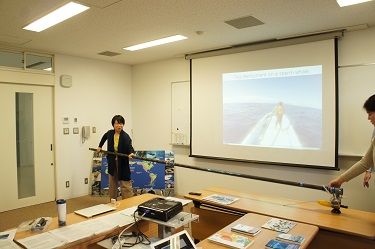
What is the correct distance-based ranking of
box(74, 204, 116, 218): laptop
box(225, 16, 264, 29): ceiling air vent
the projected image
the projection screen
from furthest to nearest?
the projected image
the projection screen
box(225, 16, 264, 29): ceiling air vent
box(74, 204, 116, 218): laptop

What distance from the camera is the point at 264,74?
4.43 m

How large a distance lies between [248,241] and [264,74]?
3120mm

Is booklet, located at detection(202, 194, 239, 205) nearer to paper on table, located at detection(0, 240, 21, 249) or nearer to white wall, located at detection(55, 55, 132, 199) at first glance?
paper on table, located at detection(0, 240, 21, 249)

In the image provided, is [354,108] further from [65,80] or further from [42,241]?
[65,80]

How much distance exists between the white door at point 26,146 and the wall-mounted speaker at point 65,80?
229 mm

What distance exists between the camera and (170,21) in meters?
3.39

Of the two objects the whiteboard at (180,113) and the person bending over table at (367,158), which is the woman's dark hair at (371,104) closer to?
the person bending over table at (367,158)

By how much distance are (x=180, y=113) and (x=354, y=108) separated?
3.02m

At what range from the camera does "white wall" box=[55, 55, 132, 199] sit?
5.27m

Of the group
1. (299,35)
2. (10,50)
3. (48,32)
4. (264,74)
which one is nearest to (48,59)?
(10,50)

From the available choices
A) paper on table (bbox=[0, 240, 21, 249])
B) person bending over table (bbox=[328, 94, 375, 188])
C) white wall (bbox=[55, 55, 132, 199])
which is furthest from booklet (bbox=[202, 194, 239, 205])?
white wall (bbox=[55, 55, 132, 199])

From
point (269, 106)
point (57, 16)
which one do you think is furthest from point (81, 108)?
point (269, 106)

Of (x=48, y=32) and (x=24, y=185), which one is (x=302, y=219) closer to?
(x=48, y=32)

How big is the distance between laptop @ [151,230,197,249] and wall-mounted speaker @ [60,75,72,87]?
454cm
